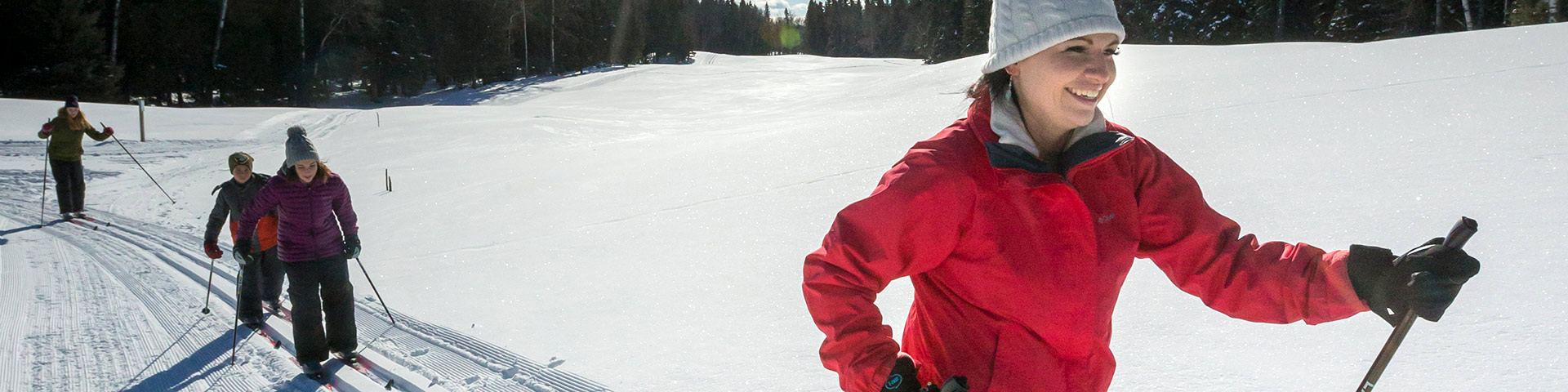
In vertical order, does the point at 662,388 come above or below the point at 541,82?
below

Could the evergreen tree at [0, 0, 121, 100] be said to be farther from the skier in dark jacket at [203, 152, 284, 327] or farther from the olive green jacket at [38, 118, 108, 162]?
the skier in dark jacket at [203, 152, 284, 327]

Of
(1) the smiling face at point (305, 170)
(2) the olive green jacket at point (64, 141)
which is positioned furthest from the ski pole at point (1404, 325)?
(2) the olive green jacket at point (64, 141)

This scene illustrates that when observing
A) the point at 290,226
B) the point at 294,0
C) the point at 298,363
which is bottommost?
the point at 298,363

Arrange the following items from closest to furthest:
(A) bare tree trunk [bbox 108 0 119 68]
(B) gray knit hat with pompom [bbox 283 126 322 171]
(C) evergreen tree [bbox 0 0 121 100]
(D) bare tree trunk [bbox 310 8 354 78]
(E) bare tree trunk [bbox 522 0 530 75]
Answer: (B) gray knit hat with pompom [bbox 283 126 322 171], (C) evergreen tree [bbox 0 0 121 100], (A) bare tree trunk [bbox 108 0 119 68], (D) bare tree trunk [bbox 310 8 354 78], (E) bare tree trunk [bbox 522 0 530 75]

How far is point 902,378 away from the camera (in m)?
1.38

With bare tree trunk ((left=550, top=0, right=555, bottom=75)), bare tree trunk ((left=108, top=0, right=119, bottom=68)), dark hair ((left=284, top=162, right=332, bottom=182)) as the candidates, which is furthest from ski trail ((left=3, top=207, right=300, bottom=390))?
bare tree trunk ((left=550, top=0, right=555, bottom=75))

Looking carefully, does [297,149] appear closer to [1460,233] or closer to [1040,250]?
[1040,250]

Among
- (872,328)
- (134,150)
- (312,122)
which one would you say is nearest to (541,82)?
(312,122)

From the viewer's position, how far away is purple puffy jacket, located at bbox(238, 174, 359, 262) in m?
4.40

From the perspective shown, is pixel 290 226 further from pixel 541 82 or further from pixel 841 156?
pixel 541 82

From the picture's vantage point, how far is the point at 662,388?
3.92 m

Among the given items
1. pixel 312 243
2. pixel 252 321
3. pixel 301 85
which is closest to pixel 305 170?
pixel 312 243

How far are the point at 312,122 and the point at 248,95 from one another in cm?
1449

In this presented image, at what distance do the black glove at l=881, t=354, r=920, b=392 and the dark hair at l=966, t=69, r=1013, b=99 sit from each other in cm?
55
